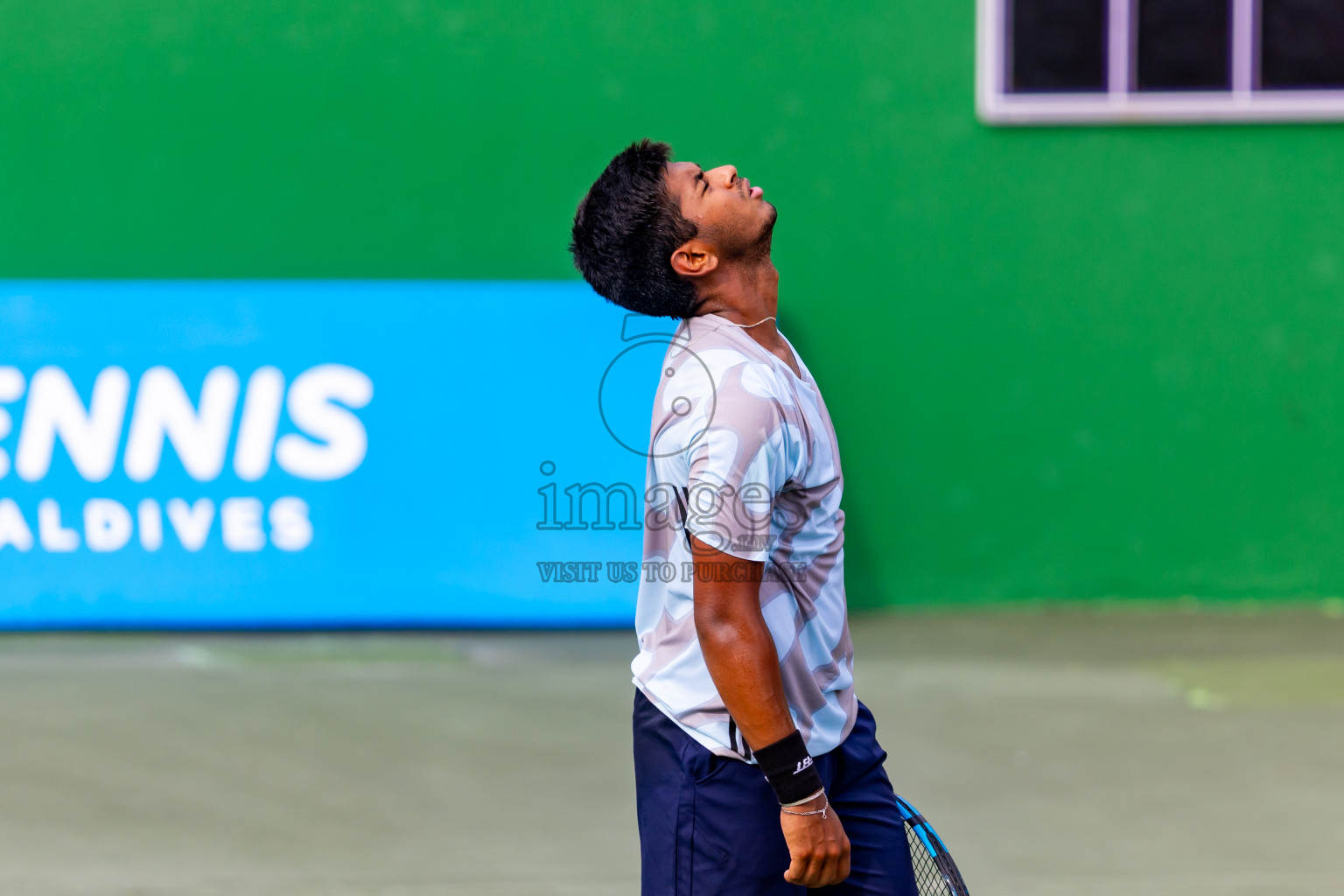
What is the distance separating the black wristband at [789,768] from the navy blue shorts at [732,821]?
0.31 feet

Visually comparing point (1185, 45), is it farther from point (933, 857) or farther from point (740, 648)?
point (740, 648)

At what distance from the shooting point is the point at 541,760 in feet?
15.0

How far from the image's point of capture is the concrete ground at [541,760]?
3.74 m

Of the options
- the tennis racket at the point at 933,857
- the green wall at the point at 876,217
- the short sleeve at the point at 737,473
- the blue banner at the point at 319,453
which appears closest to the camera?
the short sleeve at the point at 737,473

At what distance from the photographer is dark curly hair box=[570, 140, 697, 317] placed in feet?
7.05

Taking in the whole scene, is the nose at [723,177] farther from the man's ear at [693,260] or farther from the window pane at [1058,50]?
the window pane at [1058,50]

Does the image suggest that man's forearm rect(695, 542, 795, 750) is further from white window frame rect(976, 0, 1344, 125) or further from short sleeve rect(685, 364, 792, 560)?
white window frame rect(976, 0, 1344, 125)

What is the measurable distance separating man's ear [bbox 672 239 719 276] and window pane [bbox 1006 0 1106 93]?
5.11 meters

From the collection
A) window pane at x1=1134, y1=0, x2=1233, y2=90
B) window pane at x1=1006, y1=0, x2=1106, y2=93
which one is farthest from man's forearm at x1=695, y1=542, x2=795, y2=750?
window pane at x1=1134, y1=0, x2=1233, y2=90

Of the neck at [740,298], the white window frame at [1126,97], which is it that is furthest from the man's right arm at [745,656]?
the white window frame at [1126,97]

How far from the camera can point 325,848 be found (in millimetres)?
3842

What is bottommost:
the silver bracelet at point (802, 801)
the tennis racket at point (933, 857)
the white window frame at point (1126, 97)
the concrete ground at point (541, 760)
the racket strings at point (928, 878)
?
the concrete ground at point (541, 760)

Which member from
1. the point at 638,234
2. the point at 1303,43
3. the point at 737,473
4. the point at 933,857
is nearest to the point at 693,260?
the point at 638,234

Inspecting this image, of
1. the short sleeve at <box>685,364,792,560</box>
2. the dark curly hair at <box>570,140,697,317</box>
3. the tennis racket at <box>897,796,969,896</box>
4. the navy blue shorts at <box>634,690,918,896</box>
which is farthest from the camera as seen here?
the tennis racket at <box>897,796,969,896</box>
